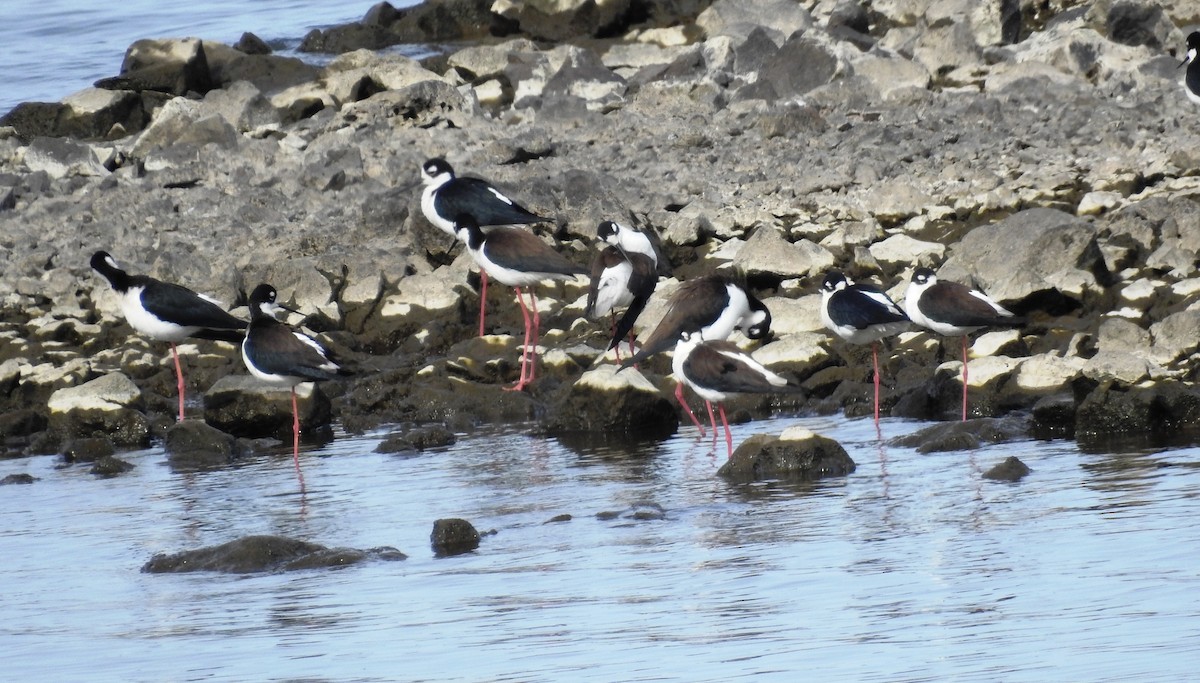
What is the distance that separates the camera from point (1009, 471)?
995 cm

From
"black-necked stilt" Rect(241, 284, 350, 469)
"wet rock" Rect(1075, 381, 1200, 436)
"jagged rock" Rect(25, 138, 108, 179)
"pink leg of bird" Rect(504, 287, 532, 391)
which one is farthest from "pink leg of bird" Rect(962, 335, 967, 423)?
"jagged rock" Rect(25, 138, 108, 179)

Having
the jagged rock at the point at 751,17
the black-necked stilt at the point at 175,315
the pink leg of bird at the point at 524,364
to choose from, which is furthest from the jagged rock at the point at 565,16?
the black-necked stilt at the point at 175,315

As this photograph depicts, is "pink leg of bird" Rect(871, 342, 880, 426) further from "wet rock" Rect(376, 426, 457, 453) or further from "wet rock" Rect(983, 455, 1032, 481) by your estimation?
"wet rock" Rect(376, 426, 457, 453)

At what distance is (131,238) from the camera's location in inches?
707

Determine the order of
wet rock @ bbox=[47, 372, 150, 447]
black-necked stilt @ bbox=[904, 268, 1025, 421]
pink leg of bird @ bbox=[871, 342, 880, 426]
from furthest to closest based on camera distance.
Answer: wet rock @ bbox=[47, 372, 150, 447] < pink leg of bird @ bbox=[871, 342, 880, 426] < black-necked stilt @ bbox=[904, 268, 1025, 421]

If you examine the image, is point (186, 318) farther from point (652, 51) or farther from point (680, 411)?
point (652, 51)

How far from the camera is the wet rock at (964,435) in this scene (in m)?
11.0

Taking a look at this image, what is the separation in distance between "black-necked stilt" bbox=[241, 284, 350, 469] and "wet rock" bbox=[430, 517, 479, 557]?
3.60 metres

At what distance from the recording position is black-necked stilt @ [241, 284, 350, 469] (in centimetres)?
1289

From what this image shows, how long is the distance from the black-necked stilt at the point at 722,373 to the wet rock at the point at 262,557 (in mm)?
2967

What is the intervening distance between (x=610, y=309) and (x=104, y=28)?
92.5ft

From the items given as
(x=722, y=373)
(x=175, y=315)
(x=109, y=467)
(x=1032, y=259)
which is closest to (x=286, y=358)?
(x=109, y=467)

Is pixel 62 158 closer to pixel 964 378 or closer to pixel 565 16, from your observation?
pixel 565 16

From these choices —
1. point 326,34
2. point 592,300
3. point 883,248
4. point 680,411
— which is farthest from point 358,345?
point 326,34
